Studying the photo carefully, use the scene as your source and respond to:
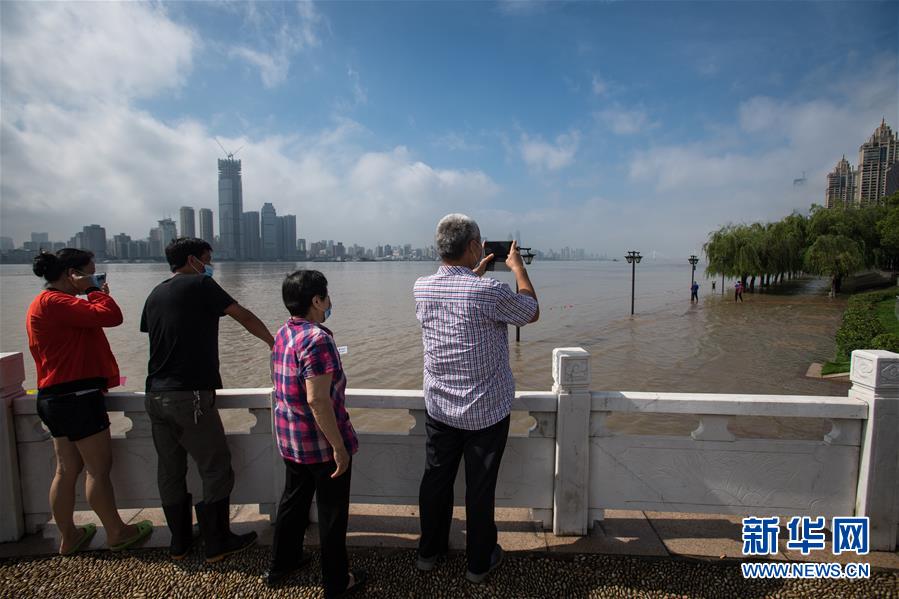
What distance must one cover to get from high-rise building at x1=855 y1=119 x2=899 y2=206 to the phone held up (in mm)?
109153

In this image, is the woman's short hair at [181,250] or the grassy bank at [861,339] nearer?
the woman's short hair at [181,250]

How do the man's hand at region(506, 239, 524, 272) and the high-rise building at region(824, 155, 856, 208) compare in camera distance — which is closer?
the man's hand at region(506, 239, 524, 272)

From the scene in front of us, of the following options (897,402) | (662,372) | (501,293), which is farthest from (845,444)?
(662,372)

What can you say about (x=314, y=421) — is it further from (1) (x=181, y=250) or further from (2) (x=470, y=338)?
(1) (x=181, y=250)

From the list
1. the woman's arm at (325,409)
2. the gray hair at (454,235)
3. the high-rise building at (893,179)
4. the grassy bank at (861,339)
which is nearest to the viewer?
the woman's arm at (325,409)

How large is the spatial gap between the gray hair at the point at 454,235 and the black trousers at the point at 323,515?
4.11 ft

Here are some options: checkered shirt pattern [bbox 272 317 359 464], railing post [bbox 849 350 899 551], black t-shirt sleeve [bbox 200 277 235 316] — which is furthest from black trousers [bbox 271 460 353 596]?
railing post [bbox 849 350 899 551]

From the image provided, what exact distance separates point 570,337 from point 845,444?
1616 centimetres

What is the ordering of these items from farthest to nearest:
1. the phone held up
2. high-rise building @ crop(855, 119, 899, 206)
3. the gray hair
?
high-rise building @ crop(855, 119, 899, 206) → the phone held up → the gray hair

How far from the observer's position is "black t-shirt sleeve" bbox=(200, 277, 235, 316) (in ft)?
8.98

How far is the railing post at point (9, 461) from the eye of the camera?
3.07m

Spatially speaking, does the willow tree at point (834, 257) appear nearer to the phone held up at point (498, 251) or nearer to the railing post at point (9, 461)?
the phone held up at point (498, 251)

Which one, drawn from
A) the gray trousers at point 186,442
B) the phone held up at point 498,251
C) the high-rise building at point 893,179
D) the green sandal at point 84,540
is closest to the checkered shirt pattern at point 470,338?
the phone held up at point 498,251

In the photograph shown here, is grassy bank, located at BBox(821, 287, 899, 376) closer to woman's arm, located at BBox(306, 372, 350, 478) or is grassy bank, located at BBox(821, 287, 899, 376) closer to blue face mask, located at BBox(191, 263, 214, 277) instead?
woman's arm, located at BBox(306, 372, 350, 478)
